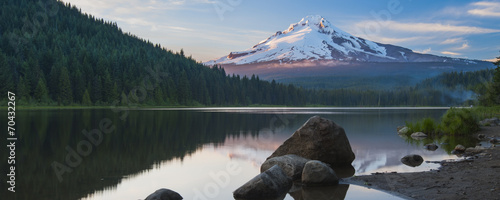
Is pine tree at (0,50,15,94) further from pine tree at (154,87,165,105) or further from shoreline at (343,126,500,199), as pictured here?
shoreline at (343,126,500,199)

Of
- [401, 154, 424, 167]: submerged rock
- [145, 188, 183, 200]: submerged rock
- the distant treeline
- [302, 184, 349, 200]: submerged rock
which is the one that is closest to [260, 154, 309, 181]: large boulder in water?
[302, 184, 349, 200]: submerged rock

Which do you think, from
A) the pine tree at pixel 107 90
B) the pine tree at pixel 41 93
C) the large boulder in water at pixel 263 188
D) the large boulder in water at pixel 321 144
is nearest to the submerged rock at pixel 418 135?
the large boulder in water at pixel 321 144

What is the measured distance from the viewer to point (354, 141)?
102 ft

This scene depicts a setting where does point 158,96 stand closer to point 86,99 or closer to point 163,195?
point 86,99

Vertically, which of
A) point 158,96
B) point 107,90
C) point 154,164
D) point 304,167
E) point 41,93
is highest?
point 304,167

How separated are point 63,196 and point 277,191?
6.99m

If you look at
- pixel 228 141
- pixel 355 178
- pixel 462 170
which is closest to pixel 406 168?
pixel 462 170

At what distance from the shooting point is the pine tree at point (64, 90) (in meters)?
114

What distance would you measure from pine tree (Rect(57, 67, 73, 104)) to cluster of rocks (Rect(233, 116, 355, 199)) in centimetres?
10870

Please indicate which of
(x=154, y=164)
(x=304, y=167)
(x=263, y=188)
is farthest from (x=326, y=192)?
(x=154, y=164)

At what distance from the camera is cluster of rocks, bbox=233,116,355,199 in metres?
13.6

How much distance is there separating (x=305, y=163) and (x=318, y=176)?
1.69m

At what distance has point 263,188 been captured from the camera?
1338 centimetres

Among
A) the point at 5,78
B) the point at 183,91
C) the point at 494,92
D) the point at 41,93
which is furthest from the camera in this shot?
the point at 183,91
